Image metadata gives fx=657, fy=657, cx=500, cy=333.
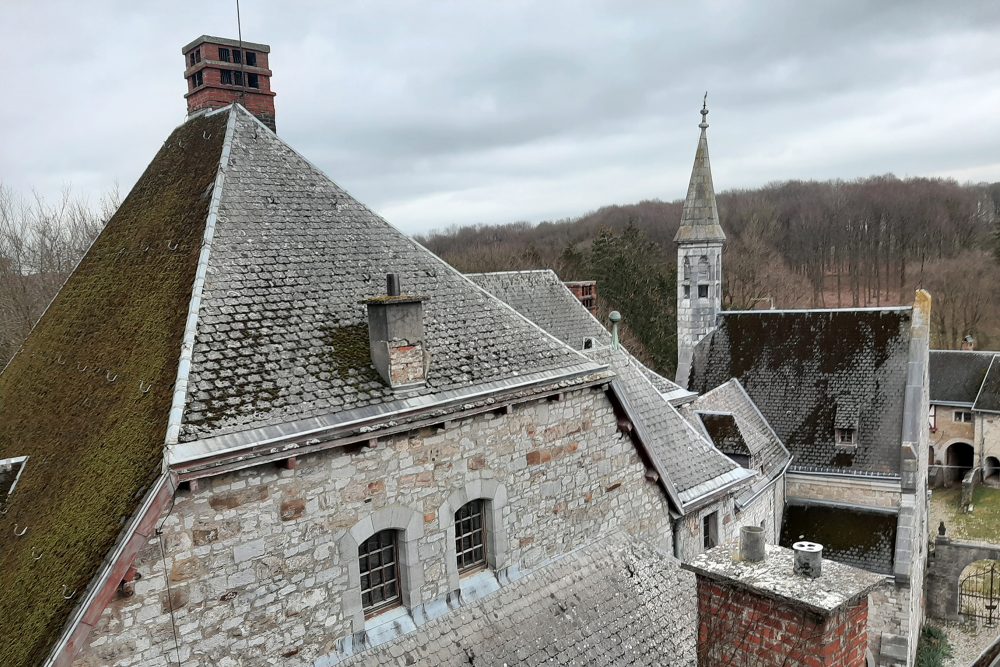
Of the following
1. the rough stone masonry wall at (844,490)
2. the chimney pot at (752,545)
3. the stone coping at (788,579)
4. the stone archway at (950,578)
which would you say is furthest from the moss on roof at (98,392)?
the stone archway at (950,578)

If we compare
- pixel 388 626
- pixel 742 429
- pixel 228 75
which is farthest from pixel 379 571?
pixel 742 429

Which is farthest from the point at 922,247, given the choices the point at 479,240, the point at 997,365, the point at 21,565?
the point at 21,565

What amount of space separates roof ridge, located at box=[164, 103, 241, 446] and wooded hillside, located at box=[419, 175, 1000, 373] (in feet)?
120

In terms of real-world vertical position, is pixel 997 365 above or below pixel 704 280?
below

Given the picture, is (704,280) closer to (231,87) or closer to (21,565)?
(231,87)

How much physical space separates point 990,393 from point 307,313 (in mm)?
36748

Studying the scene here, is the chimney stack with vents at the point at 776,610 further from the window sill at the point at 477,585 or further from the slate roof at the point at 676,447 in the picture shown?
the slate roof at the point at 676,447

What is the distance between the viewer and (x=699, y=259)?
25.3 metres

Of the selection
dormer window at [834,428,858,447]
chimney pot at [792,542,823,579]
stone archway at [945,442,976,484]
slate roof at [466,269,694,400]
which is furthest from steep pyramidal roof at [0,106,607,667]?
stone archway at [945,442,976,484]

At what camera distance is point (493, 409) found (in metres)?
7.41

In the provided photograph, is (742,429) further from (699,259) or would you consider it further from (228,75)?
(228,75)

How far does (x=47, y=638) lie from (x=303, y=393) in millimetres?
2616

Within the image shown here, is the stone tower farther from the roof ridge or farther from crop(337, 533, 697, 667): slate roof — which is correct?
the roof ridge

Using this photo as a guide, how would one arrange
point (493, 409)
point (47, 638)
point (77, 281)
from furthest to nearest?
point (77, 281), point (493, 409), point (47, 638)
